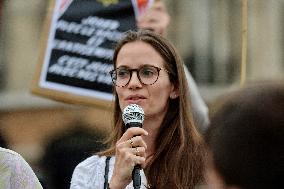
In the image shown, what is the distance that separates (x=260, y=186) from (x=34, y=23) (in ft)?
51.0

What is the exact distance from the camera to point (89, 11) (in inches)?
228

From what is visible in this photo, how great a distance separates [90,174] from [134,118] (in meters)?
0.35

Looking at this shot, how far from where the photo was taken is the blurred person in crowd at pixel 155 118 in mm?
3693

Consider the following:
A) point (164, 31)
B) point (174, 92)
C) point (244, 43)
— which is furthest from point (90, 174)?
point (244, 43)

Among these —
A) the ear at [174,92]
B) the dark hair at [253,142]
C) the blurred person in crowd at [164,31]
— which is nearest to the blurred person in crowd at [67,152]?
the blurred person in crowd at [164,31]

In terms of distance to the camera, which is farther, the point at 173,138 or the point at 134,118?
the point at 173,138

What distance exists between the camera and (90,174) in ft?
12.2

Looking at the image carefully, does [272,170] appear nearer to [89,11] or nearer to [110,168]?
[110,168]

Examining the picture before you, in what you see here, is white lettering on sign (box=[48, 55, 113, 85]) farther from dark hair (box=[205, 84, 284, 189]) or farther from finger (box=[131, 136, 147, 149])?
dark hair (box=[205, 84, 284, 189])

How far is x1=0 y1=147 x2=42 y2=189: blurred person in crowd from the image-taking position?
3.04 meters

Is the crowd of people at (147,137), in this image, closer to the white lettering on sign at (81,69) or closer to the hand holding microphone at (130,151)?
the hand holding microphone at (130,151)

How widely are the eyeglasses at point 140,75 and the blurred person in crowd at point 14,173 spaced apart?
819 mm

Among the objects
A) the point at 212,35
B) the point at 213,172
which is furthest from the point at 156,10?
the point at 212,35

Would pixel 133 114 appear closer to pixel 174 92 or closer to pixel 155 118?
pixel 155 118
